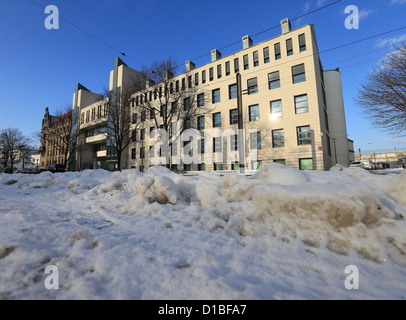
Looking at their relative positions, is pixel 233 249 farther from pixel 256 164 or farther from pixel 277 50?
pixel 277 50

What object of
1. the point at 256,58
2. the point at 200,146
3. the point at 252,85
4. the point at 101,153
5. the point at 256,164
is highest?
the point at 256,58

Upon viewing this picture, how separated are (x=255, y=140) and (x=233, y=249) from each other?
21246 millimetres

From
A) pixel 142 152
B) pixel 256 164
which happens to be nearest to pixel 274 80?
pixel 256 164

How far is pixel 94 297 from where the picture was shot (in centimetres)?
119

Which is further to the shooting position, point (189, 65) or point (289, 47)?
point (189, 65)

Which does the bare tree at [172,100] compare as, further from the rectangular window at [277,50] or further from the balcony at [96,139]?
the balcony at [96,139]

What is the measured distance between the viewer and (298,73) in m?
19.9

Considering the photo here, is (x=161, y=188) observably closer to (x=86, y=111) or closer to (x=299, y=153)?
(x=299, y=153)

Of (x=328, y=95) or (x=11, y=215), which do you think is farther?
(x=328, y=95)

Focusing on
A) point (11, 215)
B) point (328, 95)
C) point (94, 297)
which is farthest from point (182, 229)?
point (328, 95)

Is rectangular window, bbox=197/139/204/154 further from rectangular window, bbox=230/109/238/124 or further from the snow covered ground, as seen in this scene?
the snow covered ground

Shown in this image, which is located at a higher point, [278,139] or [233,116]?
[233,116]

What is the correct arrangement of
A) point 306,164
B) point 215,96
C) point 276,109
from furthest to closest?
point 215,96 → point 276,109 → point 306,164

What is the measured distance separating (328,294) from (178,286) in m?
1.12
